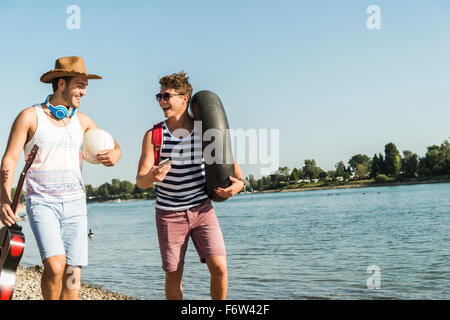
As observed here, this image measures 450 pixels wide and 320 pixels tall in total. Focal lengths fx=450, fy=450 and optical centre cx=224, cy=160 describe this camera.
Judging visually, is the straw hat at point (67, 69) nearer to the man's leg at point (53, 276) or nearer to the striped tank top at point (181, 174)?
the striped tank top at point (181, 174)

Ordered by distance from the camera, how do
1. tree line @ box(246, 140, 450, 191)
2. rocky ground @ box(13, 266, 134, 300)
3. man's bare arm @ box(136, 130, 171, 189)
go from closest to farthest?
man's bare arm @ box(136, 130, 171, 189), rocky ground @ box(13, 266, 134, 300), tree line @ box(246, 140, 450, 191)

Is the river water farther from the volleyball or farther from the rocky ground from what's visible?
the volleyball

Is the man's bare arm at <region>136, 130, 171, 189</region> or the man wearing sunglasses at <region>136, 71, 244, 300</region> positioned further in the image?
the man wearing sunglasses at <region>136, 71, 244, 300</region>

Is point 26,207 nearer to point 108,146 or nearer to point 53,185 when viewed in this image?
point 53,185

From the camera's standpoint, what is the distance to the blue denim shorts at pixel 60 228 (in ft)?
11.9

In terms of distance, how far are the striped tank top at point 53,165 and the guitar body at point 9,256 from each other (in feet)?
1.08

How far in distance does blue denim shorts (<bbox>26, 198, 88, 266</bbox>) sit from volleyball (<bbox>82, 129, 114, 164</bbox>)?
1.28 feet

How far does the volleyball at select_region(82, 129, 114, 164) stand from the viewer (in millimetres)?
3861

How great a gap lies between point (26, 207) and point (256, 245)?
22337 mm

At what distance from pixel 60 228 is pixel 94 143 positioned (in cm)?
77

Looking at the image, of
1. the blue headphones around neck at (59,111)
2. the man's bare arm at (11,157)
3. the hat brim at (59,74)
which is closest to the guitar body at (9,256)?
the man's bare arm at (11,157)

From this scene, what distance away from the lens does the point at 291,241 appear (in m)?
26.8

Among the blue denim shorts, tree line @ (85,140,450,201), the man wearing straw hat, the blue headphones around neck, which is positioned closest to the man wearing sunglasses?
the man wearing straw hat
